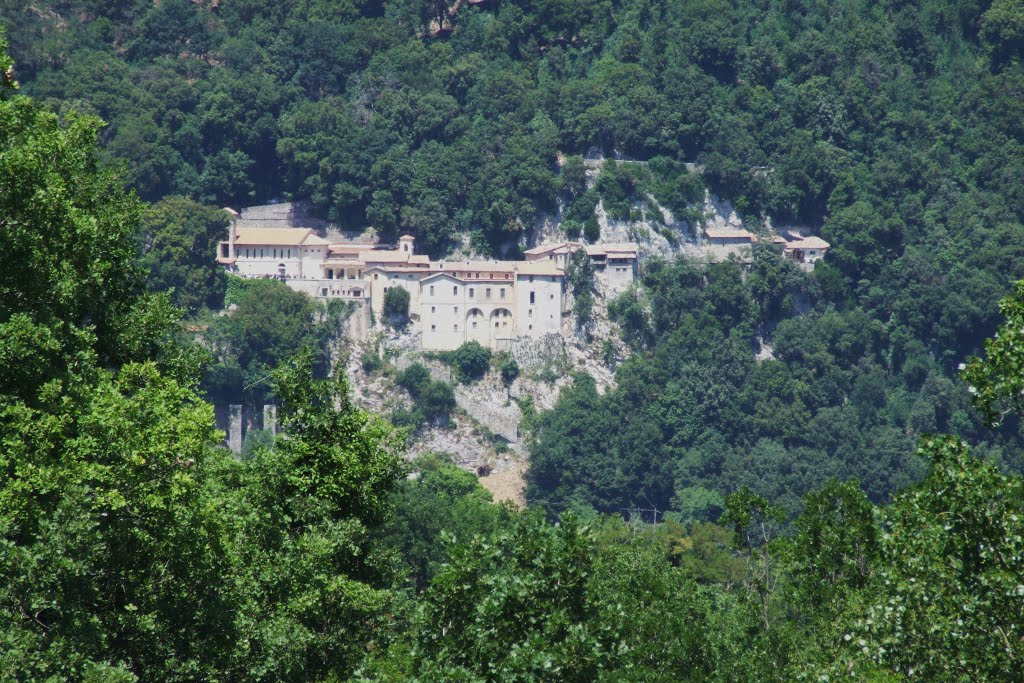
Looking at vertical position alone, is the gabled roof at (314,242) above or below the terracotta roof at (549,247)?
above

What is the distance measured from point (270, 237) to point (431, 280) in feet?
27.1

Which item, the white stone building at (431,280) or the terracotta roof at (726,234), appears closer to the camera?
the white stone building at (431,280)

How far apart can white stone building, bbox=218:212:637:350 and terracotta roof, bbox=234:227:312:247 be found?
0.04 meters

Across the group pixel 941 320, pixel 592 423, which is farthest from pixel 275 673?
pixel 941 320

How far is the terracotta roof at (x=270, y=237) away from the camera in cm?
8900

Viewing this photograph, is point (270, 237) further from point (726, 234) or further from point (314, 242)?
point (726, 234)

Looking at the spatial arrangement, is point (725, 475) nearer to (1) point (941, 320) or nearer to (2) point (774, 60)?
(1) point (941, 320)

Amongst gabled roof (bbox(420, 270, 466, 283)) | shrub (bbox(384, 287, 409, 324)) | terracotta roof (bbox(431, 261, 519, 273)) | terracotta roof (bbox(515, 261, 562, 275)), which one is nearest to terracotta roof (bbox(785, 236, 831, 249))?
terracotta roof (bbox(515, 261, 562, 275))

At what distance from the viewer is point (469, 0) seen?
351 ft

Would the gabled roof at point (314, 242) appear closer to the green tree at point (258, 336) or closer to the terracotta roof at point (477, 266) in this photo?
the green tree at point (258, 336)

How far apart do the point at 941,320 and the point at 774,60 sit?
1852 cm

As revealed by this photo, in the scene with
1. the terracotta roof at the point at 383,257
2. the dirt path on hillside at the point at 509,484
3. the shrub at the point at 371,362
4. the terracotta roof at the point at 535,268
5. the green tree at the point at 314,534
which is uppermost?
the terracotta roof at the point at 383,257

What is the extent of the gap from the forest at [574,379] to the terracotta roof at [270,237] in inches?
77.1

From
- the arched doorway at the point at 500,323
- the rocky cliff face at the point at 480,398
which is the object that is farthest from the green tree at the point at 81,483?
the arched doorway at the point at 500,323
